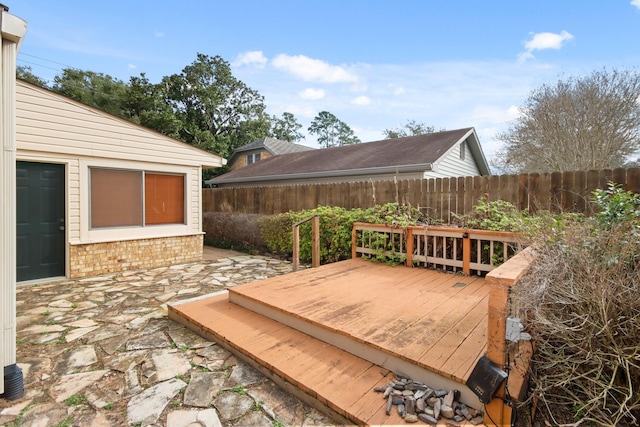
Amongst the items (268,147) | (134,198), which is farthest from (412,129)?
(134,198)

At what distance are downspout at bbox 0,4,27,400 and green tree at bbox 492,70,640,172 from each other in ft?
50.7

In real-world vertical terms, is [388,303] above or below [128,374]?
above

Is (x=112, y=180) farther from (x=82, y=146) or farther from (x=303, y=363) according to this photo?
(x=303, y=363)

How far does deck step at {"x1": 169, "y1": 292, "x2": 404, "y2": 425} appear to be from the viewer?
5.94ft

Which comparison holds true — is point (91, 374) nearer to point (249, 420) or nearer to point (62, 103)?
point (249, 420)

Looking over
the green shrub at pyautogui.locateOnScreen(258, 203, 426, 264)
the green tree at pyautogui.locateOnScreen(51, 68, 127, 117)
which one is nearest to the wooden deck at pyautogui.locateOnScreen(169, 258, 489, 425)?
the green shrub at pyautogui.locateOnScreen(258, 203, 426, 264)

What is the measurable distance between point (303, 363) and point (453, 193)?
452 cm

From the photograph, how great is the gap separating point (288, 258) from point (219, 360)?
4.74m

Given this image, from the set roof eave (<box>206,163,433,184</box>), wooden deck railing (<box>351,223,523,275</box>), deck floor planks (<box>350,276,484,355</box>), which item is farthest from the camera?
roof eave (<box>206,163,433,184</box>)

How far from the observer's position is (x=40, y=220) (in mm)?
5004

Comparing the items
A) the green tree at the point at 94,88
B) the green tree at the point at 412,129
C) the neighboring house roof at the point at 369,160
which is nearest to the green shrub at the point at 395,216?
the neighboring house roof at the point at 369,160

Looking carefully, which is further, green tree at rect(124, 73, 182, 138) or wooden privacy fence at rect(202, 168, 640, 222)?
green tree at rect(124, 73, 182, 138)

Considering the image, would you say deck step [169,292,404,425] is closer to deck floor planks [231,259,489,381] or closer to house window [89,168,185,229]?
deck floor planks [231,259,489,381]

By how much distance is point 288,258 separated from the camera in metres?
7.27
